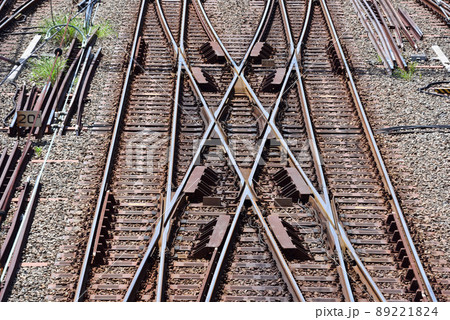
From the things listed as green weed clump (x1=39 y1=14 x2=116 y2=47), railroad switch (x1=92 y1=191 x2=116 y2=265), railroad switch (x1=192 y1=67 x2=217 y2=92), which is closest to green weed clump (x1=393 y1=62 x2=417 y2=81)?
railroad switch (x1=192 y1=67 x2=217 y2=92)

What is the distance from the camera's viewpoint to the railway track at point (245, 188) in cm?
756

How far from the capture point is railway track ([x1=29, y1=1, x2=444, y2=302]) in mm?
7559

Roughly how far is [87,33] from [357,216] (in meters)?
8.28

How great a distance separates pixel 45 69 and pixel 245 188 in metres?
5.73

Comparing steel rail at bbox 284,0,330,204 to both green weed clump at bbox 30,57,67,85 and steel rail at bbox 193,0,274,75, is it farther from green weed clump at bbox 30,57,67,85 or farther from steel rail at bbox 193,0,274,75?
green weed clump at bbox 30,57,67,85

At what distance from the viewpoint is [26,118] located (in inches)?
404

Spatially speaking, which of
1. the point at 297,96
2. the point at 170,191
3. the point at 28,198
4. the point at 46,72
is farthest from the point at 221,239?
the point at 46,72

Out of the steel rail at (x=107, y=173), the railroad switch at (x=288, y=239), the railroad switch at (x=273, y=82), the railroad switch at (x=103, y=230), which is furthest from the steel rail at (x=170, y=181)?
the railroad switch at (x=273, y=82)

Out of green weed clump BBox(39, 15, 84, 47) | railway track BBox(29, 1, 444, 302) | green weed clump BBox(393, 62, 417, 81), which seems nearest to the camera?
railway track BBox(29, 1, 444, 302)

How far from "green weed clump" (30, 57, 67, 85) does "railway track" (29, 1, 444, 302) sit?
5.05 ft

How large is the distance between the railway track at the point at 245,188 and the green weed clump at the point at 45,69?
154 centimetres
